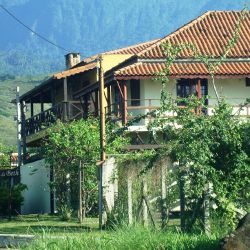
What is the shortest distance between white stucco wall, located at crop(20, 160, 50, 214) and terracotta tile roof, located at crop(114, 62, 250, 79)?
528 cm

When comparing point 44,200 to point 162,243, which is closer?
point 162,243

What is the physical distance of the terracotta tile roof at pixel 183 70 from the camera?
1524 inches

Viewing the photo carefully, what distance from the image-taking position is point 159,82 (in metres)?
40.0

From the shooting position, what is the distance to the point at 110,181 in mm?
26922

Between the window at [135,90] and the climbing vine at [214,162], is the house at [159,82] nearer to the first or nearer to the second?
the window at [135,90]

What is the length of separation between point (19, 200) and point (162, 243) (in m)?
21.3

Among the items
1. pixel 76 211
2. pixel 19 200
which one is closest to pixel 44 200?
pixel 19 200

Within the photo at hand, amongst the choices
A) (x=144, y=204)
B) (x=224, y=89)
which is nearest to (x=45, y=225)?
(x=144, y=204)

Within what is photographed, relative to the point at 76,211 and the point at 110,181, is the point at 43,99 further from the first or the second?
the point at 110,181

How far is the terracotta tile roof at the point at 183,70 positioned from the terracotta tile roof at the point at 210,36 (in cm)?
46

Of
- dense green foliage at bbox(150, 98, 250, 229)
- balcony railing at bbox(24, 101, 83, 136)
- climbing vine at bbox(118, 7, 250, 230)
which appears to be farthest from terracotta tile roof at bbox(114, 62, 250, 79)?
dense green foliage at bbox(150, 98, 250, 229)

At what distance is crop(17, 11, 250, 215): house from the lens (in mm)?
38938

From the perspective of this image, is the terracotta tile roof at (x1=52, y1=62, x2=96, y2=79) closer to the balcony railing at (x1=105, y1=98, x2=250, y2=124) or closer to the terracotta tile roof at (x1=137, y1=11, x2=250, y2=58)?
the balcony railing at (x1=105, y1=98, x2=250, y2=124)

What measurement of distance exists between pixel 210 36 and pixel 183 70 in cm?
416
